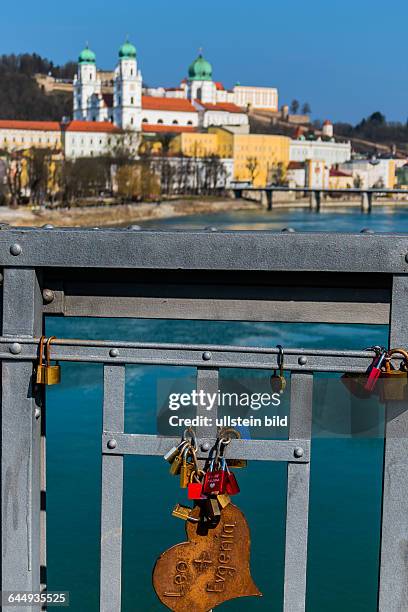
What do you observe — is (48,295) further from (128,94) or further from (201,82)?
(201,82)

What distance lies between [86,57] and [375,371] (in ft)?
233

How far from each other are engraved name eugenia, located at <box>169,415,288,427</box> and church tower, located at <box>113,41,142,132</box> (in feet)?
206

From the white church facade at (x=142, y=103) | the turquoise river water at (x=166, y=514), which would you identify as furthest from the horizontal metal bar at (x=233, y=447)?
the white church facade at (x=142, y=103)

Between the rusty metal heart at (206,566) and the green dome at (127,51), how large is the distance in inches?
2590

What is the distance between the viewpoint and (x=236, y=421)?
1257 millimetres

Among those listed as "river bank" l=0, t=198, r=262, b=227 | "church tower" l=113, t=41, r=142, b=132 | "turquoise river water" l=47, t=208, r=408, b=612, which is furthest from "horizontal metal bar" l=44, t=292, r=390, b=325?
"church tower" l=113, t=41, r=142, b=132

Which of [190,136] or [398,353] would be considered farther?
[190,136]

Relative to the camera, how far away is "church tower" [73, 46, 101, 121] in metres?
68.4

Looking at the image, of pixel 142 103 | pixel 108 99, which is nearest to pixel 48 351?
pixel 142 103

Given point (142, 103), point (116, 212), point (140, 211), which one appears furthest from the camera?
point (142, 103)

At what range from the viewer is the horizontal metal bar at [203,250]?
1.21 meters

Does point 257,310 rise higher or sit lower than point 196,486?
higher

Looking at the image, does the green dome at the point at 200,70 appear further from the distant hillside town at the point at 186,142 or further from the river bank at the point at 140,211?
the river bank at the point at 140,211

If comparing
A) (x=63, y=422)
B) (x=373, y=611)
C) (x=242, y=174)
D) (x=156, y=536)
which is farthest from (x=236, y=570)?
(x=242, y=174)
